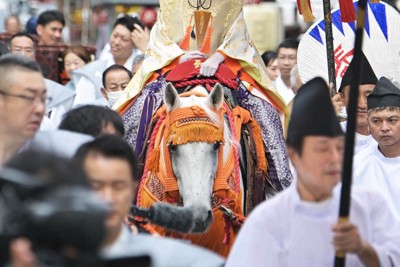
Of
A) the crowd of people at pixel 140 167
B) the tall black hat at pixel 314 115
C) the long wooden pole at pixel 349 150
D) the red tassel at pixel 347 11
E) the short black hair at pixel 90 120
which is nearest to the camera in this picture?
the crowd of people at pixel 140 167

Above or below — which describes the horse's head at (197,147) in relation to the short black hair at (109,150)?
below

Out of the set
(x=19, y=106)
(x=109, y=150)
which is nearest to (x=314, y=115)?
(x=109, y=150)

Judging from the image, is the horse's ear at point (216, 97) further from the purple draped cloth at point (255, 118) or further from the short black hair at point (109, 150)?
the short black hair at point (109, 150)

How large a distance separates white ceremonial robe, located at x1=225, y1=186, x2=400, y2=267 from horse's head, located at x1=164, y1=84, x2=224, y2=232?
108 inches

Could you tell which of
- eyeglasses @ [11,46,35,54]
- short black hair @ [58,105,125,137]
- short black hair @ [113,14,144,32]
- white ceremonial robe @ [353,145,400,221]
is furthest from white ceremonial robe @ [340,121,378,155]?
short black hair @ [113,14,144,32]

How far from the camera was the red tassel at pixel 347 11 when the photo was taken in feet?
33.6

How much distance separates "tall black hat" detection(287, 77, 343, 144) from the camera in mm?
5406

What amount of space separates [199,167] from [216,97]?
58 cm

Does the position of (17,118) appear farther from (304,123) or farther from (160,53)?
(160,53)

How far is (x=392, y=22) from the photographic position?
10.9m

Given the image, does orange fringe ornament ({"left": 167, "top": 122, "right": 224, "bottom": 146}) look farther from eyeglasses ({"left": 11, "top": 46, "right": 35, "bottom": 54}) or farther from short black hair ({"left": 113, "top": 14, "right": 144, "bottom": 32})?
short black hair ({"left": 113, "top": 14, "right": 144, "bottom": 32})

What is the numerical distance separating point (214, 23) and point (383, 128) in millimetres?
1812

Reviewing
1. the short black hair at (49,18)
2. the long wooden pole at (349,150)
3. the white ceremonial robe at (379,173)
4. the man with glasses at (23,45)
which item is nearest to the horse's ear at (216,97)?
the white ceremonial robe at (379,173)

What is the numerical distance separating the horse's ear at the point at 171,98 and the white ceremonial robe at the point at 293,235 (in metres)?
3.36
